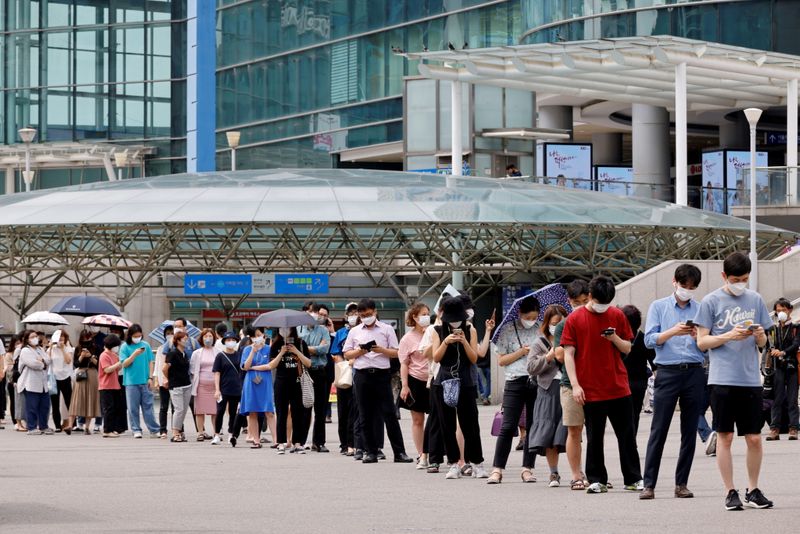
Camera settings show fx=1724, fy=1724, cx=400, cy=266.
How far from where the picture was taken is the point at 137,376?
24.0m

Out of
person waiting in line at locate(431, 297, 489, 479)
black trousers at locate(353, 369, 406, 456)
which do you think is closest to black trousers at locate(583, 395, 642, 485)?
person waiting in line at locate(431, 297, 489, 479)

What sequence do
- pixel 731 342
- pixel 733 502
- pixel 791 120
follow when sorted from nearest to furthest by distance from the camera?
1. pixel 733 502
2. pixel 731 342
3. pixel 791 120

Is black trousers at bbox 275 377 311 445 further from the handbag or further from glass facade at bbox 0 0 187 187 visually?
glass facade at bbox 0 0 187 187

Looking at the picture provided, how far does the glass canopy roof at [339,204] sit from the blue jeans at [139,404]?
1242cm

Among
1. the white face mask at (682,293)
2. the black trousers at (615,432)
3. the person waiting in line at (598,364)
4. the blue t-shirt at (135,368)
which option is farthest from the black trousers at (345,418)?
the white face mask at (682,293)

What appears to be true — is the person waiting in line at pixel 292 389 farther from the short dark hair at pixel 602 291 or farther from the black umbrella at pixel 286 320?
the short dark hair at pixel 602 291

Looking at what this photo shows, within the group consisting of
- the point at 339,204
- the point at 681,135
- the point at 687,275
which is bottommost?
the point at 687,275

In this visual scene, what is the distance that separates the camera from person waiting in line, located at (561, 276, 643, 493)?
12677 mm

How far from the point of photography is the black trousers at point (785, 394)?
20625mm

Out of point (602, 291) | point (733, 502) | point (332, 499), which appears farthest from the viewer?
point (332, 499)

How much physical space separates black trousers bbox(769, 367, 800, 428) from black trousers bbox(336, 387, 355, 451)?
513 centimetres

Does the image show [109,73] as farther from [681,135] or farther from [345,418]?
[345,418]

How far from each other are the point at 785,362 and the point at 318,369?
5.66 m

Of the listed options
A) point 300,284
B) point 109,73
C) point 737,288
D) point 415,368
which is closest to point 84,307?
point 300,284
